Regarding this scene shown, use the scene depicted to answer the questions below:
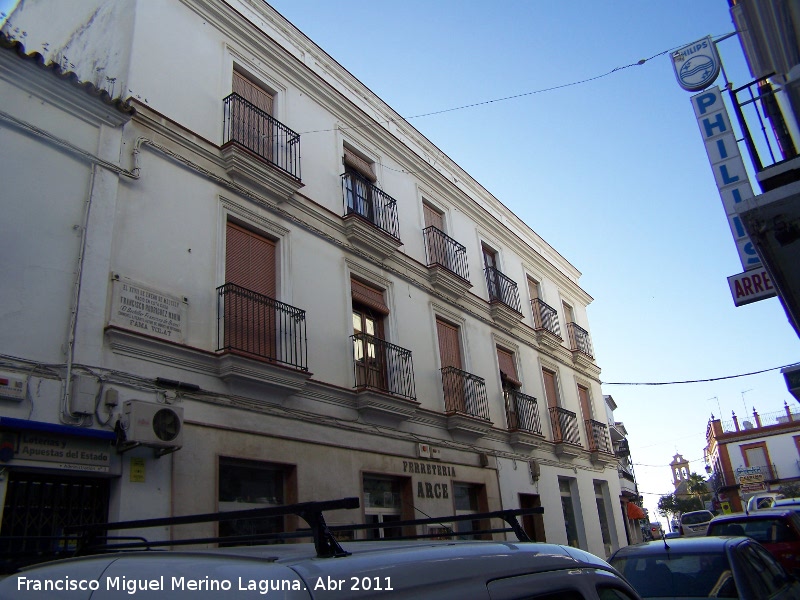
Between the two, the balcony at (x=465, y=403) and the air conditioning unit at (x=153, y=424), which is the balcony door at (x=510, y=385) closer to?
the balcony at (x=465, y=403)

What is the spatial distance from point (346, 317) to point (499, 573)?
9.03 meters

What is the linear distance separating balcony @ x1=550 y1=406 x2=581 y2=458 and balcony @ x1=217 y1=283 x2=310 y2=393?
9.28 metres

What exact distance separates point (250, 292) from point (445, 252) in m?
6.60

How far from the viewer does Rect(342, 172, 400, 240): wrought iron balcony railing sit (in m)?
12.0

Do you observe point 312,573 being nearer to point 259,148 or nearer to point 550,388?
point 259,148

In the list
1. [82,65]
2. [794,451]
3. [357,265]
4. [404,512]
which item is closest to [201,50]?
[82,65]

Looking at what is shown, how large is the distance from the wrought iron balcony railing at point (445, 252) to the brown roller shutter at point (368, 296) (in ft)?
6.55

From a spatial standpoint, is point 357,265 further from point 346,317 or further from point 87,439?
point 87,439

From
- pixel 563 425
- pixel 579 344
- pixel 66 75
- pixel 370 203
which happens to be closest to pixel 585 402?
pixel 579 344

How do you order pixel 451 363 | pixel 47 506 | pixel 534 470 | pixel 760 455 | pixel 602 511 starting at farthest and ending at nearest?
pixel 760 455 < pixel 602 511 < pixel 534 470 < pixel 451 363 < pixel 47 506

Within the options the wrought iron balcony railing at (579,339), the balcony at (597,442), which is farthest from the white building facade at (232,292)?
the wrought iron balcony railing at (579,339)

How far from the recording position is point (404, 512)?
432 inches

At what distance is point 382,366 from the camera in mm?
11352

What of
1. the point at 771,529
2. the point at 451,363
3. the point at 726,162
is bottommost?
the point at 771,529
